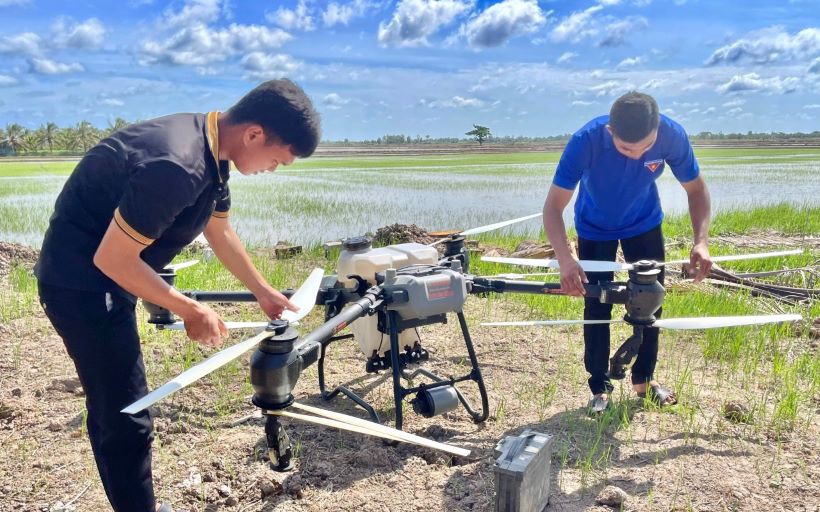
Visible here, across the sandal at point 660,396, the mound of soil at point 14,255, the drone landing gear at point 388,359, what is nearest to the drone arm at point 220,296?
the drone landing gear at point 388,359

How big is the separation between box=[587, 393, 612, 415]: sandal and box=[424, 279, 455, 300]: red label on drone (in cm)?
125

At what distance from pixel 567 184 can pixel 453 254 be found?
3.45 feet

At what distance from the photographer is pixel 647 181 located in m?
3.63

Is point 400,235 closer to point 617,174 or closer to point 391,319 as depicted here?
point 617,174

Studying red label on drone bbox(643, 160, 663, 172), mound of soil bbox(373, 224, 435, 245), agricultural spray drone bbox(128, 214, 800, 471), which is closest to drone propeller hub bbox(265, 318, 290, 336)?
agricultural spray drone bbox(128, 214, 800, 471)

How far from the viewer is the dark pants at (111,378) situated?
2213mm

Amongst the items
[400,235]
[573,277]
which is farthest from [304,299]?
[400,235]

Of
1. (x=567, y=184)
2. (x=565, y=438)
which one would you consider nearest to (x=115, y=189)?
(x=567, y=184)

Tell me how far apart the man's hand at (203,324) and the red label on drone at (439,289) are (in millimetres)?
1299

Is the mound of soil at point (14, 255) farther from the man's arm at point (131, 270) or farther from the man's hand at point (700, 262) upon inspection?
the man's hand at point (700, 262)

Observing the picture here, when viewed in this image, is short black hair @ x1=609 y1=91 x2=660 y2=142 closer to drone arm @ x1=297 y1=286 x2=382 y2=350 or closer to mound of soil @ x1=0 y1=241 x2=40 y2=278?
drone arm @ x1=297 y1=286 x2=382 y2=350

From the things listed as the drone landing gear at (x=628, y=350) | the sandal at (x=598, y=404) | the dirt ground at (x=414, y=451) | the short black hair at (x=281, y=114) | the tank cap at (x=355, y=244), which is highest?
the short black hair at (x=281, y=114)

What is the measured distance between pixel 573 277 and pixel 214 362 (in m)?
2.10

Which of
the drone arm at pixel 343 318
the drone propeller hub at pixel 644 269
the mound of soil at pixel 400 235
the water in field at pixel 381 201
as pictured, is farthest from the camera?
the water in field at pixel 381 201
